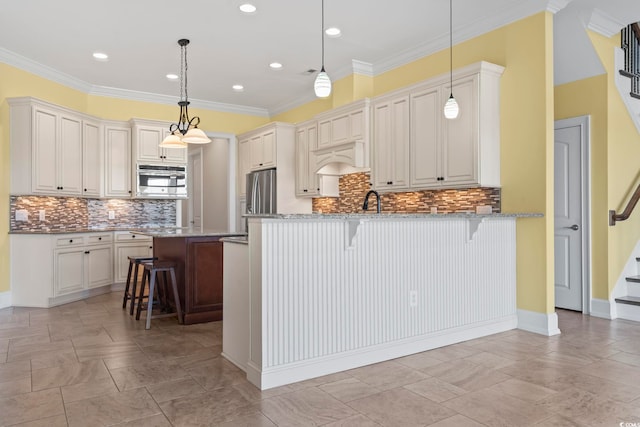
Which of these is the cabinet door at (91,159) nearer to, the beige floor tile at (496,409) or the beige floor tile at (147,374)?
the beige floor tile at (147,374)

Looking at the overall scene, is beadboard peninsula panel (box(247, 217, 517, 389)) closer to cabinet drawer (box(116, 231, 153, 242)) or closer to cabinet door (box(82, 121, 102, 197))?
cabinet drawer (box(116, 231, 153, 242))

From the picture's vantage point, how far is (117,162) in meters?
6.94

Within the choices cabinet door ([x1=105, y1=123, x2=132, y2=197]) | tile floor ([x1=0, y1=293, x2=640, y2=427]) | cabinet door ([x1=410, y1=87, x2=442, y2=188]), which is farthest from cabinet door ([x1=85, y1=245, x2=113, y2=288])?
cabinet door ([x1=410, y1=87, x2=442, y2=188])

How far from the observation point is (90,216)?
22.7 feet

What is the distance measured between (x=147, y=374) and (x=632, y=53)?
623 cm

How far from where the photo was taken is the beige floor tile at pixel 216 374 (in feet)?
9.55

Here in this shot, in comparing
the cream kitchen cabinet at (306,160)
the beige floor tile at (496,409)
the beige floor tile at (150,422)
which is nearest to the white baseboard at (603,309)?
the beige floor tile at (496,409)

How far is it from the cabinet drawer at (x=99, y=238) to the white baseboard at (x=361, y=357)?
13.9 feet

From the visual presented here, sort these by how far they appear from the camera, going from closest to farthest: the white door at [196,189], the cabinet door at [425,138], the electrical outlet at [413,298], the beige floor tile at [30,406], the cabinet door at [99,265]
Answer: the beige floor tile at [30,406] < the electrical outlet at [413,298] < the cabinet door at [425,138] < the cabinet door at [99,265] < the white door at [196,189]

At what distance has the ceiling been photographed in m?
4.29

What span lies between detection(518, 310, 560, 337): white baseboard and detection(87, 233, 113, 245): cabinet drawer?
5.51 m

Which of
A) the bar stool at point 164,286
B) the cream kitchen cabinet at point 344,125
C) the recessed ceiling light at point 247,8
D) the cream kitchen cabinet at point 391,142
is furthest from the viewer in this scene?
the cream kitchen cabinet at point 344,125

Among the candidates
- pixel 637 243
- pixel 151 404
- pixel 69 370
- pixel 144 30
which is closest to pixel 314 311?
pixel 151 404

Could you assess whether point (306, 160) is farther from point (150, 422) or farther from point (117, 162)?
point (150, 422)
